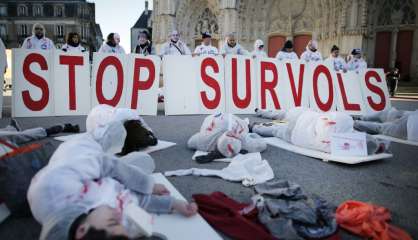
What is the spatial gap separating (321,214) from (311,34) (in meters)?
18.2

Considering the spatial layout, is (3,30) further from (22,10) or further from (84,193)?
(84,193)

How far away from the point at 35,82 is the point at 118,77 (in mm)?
1398

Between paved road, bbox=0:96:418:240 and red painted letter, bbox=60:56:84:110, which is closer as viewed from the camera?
paved road, bbox=0:96:418:240

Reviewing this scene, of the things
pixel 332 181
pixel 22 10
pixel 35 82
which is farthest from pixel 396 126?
pixel 22 10

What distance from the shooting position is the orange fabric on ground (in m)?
1.95

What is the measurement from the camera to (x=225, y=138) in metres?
3.57

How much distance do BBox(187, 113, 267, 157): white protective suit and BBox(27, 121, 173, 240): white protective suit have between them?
5.33 feet

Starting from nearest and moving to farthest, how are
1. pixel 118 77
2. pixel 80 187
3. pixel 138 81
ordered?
pixel 80 187
pixel 118 77
pixel 138 81

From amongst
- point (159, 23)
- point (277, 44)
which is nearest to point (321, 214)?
point (277, 44)

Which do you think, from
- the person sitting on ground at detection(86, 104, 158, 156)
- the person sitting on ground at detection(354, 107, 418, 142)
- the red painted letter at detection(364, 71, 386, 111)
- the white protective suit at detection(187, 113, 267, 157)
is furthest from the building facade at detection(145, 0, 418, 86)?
the person sitting on ground at detection(86, 104, 158, 156)

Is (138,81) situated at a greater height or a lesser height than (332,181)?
greater

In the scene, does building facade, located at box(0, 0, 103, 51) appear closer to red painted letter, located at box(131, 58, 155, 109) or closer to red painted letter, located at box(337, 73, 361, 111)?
red painted letter, located at box(131, 58, 155, 109)

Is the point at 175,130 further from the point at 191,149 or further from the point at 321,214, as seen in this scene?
the point at 321,214

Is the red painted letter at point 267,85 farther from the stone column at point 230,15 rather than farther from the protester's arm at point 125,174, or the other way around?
the stone column at point 230,15
